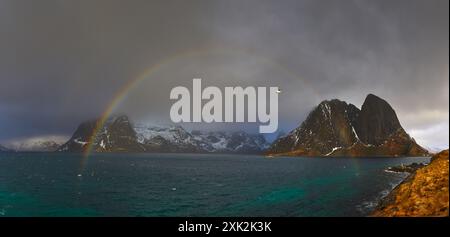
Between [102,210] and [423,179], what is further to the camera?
[102,210]

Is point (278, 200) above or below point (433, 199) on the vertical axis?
below

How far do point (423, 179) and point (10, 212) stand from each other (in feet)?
198

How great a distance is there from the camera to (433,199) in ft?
94.2
